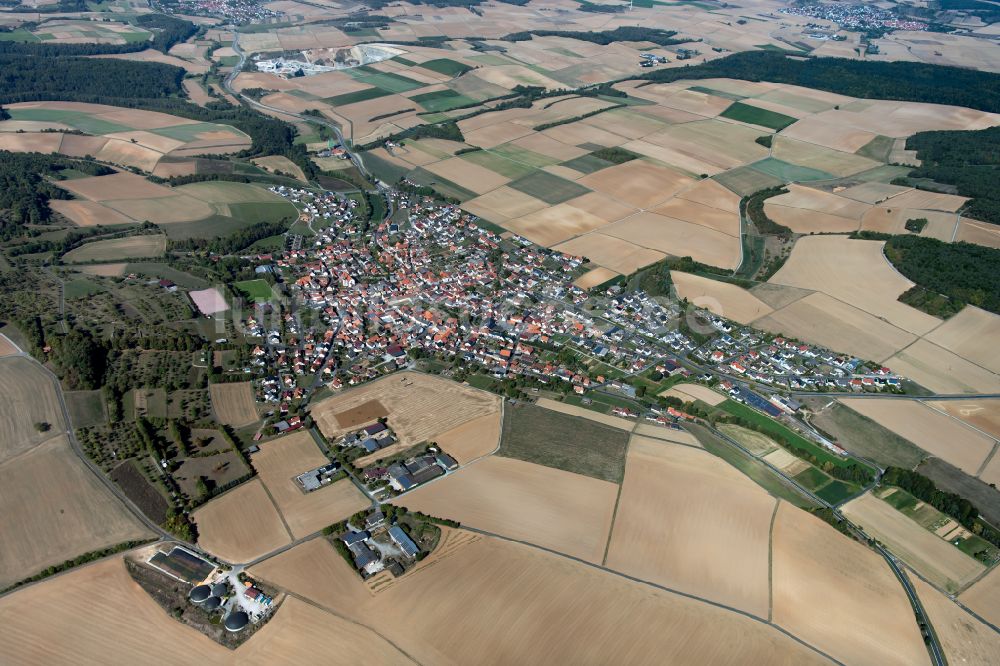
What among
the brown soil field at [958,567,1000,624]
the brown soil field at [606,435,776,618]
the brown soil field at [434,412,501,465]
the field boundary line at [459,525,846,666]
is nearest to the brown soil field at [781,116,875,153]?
the brown soil field at [606,435,776,618]

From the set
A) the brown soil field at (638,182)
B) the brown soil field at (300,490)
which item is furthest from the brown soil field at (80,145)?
the brown soil field at (300,490)

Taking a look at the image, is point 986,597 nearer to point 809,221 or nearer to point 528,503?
point 528,503

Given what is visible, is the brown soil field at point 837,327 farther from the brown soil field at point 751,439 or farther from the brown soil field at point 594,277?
the brown soil field at point 751,439

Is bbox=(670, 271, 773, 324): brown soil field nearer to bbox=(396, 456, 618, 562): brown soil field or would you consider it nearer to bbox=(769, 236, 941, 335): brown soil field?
bbox=(769, 236, 941, 335): brown soil field

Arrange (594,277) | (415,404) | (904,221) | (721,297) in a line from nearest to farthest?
(415,404)
(721,297)
(594,277)
(904,221)

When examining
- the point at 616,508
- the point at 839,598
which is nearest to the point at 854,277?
the point at 839,598

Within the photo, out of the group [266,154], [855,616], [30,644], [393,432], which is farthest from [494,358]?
[266,154]
